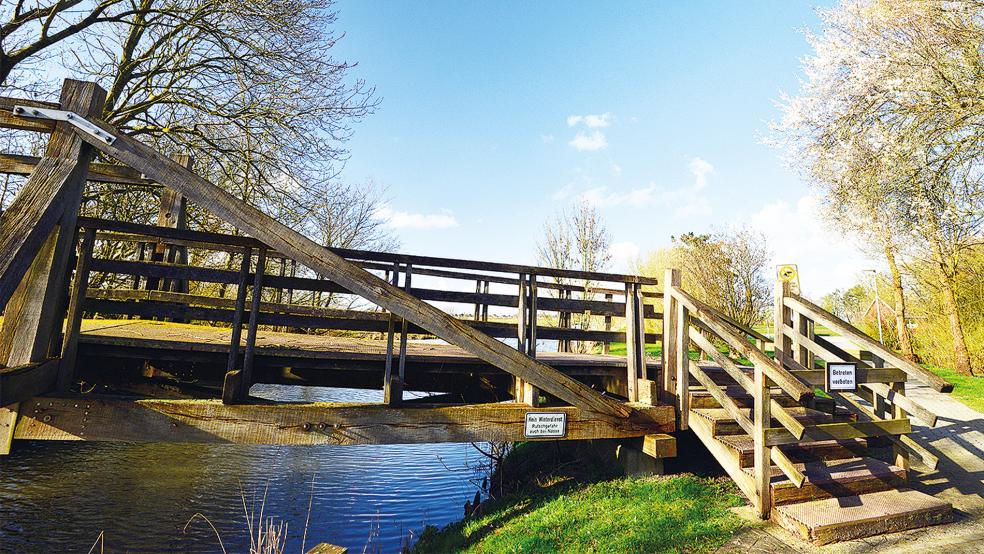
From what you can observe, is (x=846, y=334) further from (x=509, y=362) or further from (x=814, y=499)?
(x=509, y=362)

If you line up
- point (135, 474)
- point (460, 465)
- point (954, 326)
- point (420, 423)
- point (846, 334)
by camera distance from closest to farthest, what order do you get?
point (420, 423), point (846, 334), point (135, 474), point (460, 465), point (954, 326)

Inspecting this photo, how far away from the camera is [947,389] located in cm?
464

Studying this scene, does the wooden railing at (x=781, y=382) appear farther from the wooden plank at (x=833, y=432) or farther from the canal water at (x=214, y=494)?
the canal water at (x=214, y=494)

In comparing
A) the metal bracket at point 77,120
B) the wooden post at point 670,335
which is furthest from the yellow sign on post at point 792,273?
the metal bracket at point 77,120

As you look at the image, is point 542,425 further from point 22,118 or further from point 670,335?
point 22,118

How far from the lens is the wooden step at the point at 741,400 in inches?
222

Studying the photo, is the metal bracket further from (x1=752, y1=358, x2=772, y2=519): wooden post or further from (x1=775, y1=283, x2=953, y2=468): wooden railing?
(x1=775, y1=283, x2=953, y2=468): wooden railing

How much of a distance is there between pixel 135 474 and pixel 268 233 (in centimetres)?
729

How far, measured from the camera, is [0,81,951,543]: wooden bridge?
370 cm

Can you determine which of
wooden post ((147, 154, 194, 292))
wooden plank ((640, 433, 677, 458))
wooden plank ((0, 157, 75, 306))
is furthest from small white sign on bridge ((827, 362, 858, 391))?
wooden post ((147, 154, 194, 292))

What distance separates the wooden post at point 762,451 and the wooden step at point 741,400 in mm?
1110

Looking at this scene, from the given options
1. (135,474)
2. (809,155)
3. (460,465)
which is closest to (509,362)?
(460,465)

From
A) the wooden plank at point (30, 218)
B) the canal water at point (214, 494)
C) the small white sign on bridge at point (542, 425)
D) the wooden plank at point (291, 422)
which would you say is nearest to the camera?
the wooden plank at point (30, 218)

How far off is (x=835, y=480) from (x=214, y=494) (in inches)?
325
